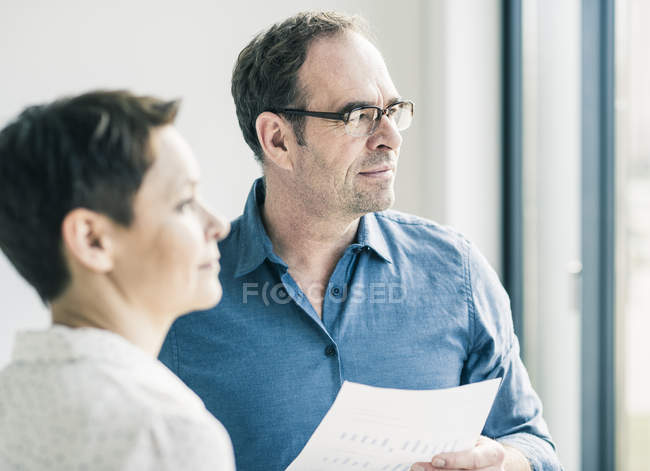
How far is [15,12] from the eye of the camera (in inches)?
87.1

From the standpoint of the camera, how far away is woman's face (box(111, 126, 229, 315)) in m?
0.71

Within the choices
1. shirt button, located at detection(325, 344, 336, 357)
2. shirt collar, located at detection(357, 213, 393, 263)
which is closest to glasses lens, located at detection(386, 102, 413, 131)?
shirt collar, located at detection(357, 213, 393, 263)

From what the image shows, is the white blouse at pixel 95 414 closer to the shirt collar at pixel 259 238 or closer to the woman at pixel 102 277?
the woman at pixel 102 277

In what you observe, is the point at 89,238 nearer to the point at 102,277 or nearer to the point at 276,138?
the point at 102,277

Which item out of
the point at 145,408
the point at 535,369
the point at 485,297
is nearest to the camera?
the point at 145,408

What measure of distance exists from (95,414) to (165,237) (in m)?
0.19

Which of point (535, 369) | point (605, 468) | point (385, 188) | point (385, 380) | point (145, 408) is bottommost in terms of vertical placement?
Result: point (605, 468)

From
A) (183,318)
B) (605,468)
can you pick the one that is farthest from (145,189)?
(605,468)

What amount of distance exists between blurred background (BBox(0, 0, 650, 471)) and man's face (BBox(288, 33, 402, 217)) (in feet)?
3.19

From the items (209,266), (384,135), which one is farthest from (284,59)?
(209,266)

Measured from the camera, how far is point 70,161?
0.68 meters

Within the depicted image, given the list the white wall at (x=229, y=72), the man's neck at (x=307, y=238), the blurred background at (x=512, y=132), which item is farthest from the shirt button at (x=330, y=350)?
the white wall at (x=229, y=72)

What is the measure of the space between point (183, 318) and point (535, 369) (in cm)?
161

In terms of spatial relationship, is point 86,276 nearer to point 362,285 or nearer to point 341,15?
point 362,285
